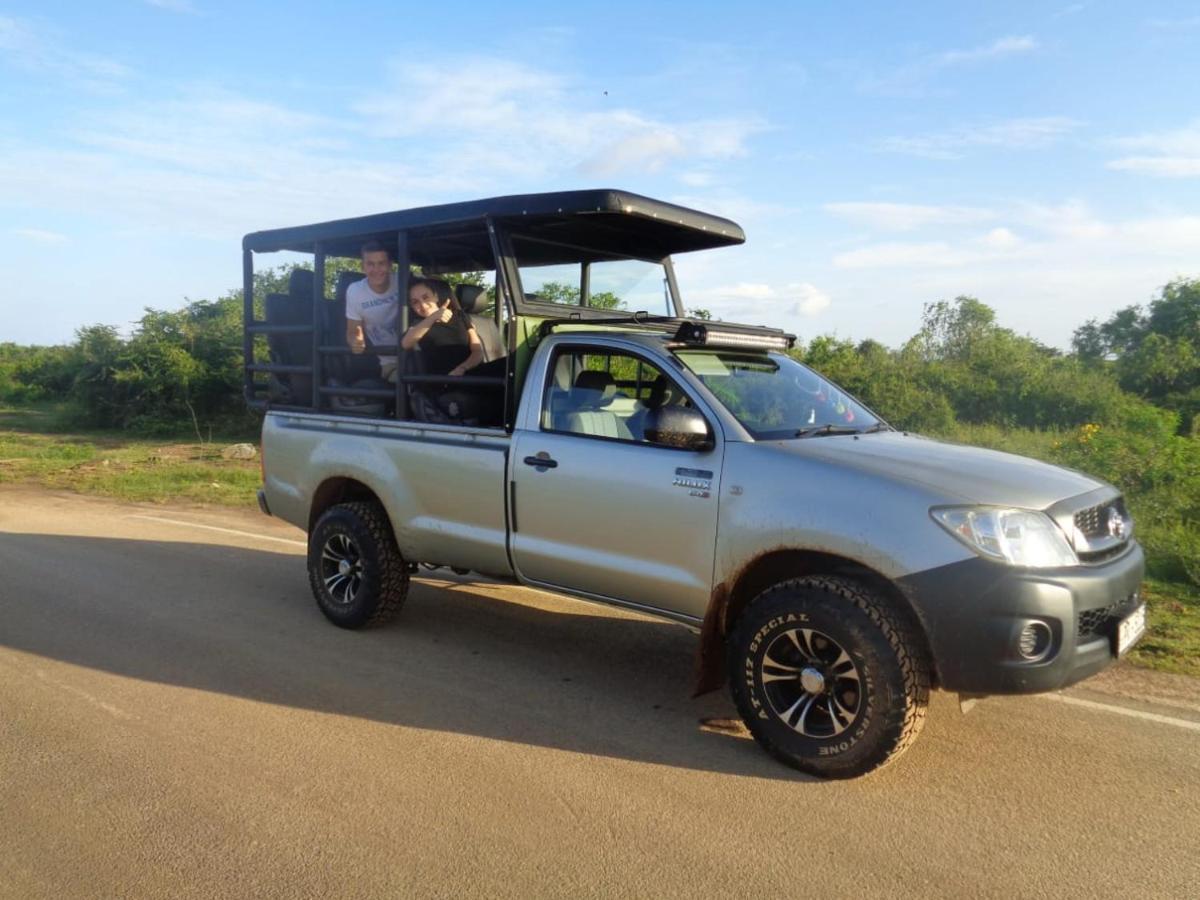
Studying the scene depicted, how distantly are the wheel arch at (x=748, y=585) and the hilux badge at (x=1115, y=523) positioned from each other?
1067mm

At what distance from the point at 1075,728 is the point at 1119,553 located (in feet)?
3.11

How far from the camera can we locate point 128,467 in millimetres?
16031

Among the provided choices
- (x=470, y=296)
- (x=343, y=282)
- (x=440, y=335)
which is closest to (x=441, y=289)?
(x=470, y=296)

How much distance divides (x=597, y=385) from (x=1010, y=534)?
2.30m

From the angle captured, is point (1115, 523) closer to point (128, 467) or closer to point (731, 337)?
point (731, 337)

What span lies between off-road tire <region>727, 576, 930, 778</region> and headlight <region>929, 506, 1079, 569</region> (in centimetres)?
44

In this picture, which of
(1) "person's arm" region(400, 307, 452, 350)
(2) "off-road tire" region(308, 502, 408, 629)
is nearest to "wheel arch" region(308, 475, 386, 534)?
(2) "off-road tire" region(308, 502, 408, 629)

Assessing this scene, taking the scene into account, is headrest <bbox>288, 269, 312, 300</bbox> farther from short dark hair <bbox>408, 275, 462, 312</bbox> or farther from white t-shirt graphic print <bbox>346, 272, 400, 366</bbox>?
short dark hair <bbox>408, 275, 462, 312</bbox>

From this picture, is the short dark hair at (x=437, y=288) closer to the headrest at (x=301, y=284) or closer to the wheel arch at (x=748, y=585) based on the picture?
the headrest at (x=301, y=284)

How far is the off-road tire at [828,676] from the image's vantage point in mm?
3742

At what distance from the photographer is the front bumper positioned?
354 cm

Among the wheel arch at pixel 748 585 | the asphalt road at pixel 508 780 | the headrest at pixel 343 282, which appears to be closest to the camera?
the asphalt road at pixel 508 780

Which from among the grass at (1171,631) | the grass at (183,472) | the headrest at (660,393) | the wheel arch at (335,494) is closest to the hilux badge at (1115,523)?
the grass at (1171,631)

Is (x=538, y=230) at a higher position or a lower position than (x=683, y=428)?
higher
